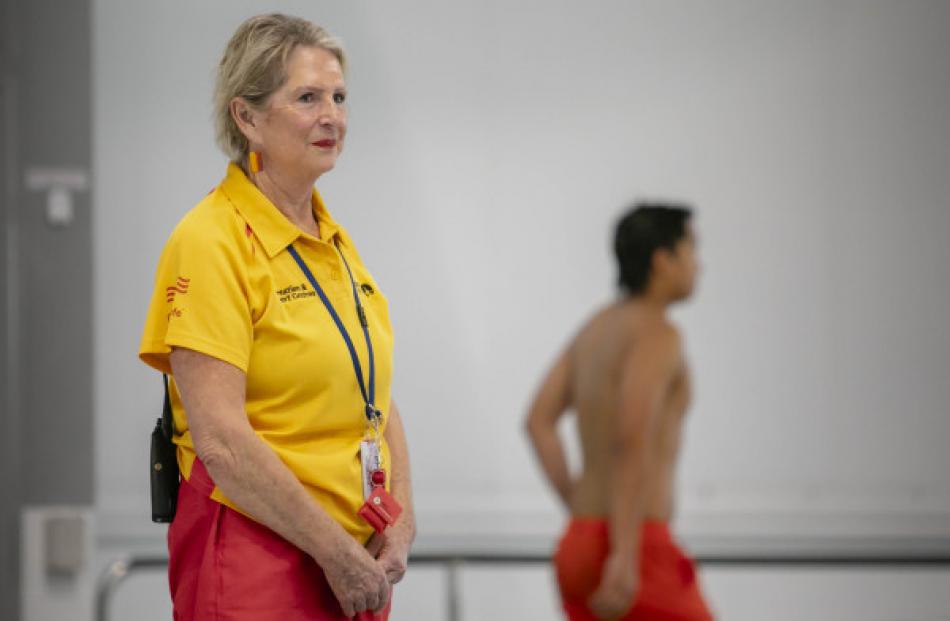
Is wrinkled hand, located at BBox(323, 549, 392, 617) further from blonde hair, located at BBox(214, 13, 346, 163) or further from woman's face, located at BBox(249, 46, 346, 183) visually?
blonde hair, located at BBox(214, 13, 346, 163)

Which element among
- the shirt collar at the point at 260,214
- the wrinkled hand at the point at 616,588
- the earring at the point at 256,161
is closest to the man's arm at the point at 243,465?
the shirt collar at the point at 260,214

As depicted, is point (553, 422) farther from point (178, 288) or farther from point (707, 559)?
point (178, 288)

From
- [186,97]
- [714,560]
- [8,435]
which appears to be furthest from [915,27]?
[8,435]

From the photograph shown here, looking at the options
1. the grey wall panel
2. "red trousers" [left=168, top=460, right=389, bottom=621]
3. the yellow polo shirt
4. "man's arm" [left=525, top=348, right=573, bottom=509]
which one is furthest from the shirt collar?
the grey wall panel

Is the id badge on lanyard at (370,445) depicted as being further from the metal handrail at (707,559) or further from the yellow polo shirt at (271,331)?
the metal handrail at (707,559)

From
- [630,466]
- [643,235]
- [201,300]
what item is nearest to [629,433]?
[630,466]

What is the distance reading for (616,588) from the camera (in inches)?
113

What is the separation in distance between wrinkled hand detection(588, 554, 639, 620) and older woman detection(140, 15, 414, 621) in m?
1.14

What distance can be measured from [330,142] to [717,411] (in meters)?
1.71

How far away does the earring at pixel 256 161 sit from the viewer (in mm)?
1780

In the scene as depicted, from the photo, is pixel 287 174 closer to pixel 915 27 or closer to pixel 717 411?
pixel 717 411

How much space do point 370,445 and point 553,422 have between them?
54.4 inches

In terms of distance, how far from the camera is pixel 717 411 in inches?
123

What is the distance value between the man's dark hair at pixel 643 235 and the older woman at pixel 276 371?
1.30 metres
